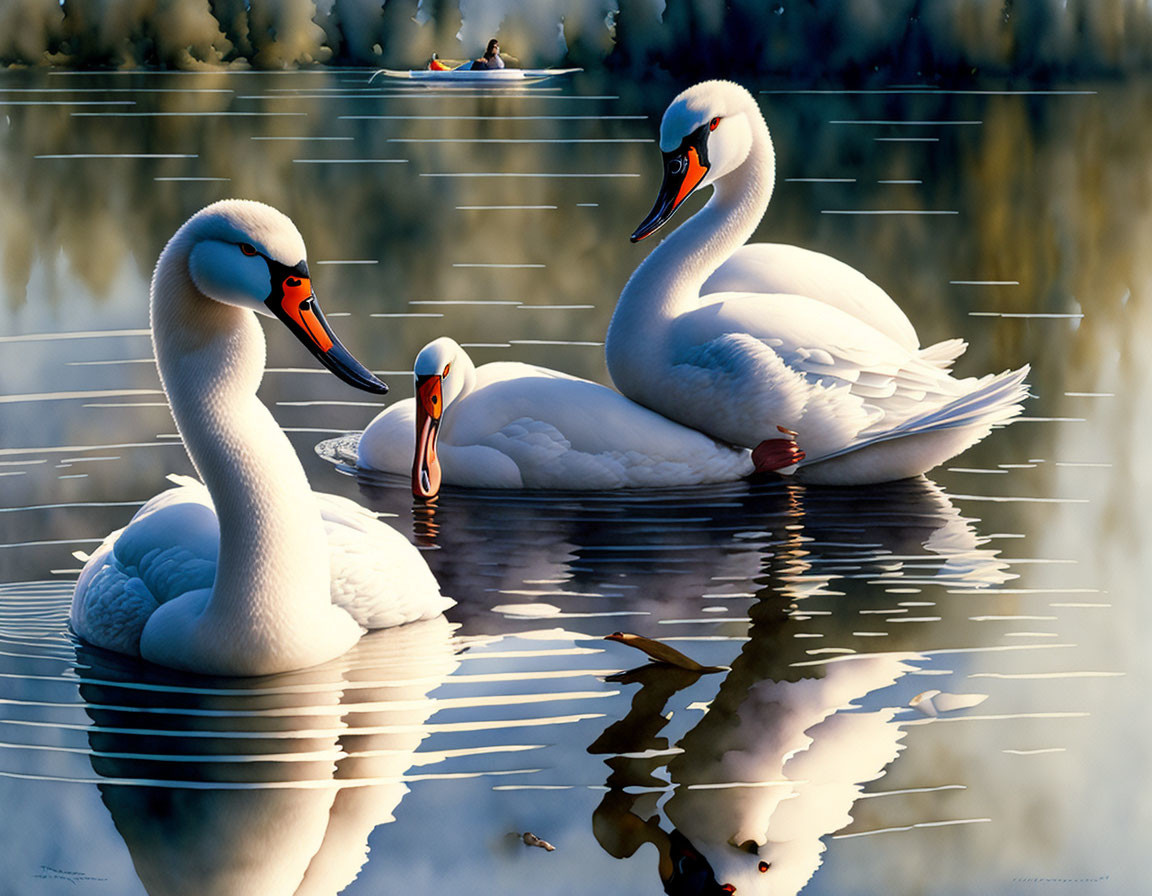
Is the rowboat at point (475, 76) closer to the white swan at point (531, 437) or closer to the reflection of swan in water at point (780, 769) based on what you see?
the white swan at point (531, 437)

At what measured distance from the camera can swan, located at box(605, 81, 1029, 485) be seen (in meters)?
8.16

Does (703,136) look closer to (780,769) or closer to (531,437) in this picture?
(531,437)

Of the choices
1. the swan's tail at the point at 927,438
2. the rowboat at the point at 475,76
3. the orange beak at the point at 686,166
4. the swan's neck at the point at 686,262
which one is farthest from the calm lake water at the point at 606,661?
the rowboat at the point at 475,76

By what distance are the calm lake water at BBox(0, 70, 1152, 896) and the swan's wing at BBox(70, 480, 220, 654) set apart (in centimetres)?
13

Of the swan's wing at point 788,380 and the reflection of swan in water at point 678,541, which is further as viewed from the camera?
the swan's wing at point 788,380

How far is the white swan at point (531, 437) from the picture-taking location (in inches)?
309

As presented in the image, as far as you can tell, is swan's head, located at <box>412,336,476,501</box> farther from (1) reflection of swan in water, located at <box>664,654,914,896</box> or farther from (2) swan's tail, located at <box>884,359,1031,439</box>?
(1) reflection of swan in water, located at <box>664,654,914,896</box>

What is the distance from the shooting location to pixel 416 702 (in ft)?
17.9

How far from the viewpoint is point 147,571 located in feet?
18.6

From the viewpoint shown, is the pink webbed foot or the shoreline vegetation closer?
the pink webbed foot
